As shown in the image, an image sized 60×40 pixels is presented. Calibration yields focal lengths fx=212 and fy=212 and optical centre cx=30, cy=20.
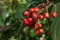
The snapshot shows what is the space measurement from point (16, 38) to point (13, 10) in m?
0.18

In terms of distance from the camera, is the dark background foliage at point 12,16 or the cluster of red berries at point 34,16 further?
the dark background foliage at point 12,16

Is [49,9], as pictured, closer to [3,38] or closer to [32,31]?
[32,31]

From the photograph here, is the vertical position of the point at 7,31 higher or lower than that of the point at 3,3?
lower

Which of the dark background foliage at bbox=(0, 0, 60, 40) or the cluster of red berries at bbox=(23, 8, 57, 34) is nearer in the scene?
the cluster of red berries at bbox=(23, 8, 57, 34)

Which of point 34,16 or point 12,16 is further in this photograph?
Result: point 12,16

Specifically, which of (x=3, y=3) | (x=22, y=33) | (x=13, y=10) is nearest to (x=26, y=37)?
(x=22, y=33)

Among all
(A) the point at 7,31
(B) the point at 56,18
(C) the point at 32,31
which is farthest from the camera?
(A) the point at 7,31

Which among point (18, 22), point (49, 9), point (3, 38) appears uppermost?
point (49, 9)

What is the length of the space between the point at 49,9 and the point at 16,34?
292 millimetres

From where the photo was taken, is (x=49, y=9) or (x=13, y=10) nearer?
(x=49, y=9)

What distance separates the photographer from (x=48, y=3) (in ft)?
3.20

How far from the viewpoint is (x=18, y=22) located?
1.23 metres

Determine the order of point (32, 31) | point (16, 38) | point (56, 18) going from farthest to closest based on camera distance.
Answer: point (16, 38) < point (32, 31) < point (56, 18)

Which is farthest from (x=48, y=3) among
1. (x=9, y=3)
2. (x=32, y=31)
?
(x=9, y=3)
